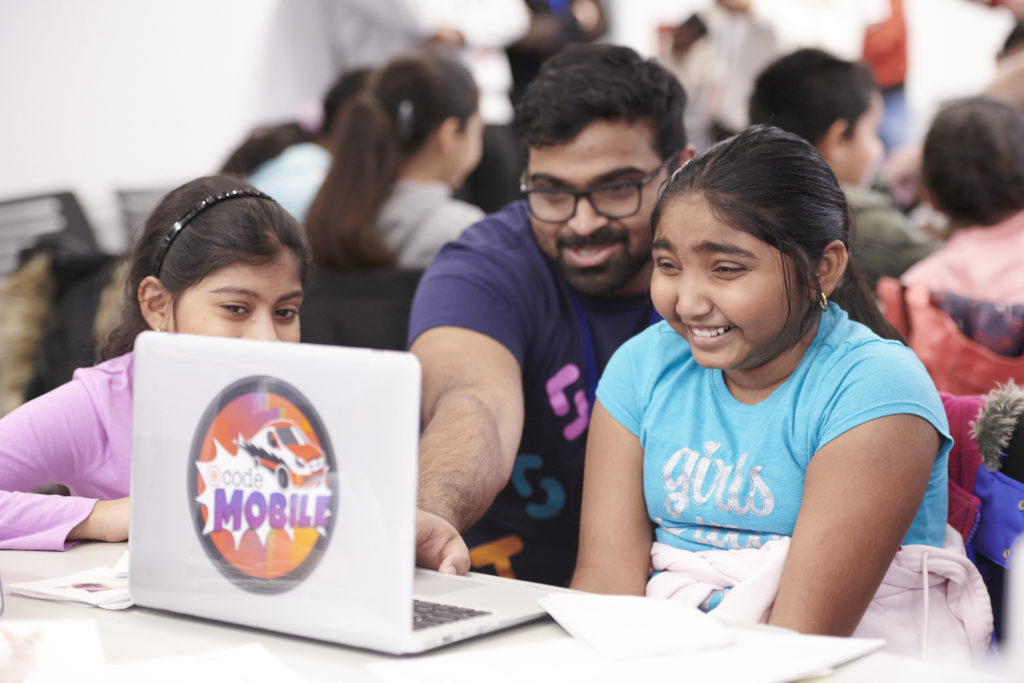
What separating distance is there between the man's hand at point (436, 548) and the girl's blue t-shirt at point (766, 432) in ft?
1.06

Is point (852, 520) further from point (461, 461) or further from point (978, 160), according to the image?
point (978, 160)

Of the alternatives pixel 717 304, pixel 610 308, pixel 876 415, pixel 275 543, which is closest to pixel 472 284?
pixel 610 308

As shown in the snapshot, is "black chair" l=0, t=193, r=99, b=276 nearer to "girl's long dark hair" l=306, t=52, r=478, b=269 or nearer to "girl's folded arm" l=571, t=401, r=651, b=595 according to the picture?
"girl's long dark hair" l=306, t=52, r=478, b=269

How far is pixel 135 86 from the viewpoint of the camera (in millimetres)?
4660

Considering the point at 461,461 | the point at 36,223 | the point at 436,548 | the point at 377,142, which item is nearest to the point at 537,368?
the point at 461,461

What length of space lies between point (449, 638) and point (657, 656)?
0.55 ft

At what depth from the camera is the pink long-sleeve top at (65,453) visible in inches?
48.0

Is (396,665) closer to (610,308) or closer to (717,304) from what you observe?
(717,304)

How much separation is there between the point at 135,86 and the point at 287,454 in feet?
13.9

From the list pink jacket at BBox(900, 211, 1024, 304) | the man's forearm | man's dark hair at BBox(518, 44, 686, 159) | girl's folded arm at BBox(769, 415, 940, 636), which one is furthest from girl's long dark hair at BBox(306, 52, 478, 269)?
girl's folded arm at BBox(769, 415, 940, 636)

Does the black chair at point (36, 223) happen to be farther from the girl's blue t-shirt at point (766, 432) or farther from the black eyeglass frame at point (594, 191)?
the girl's blue t-shirt at point (766, 432)

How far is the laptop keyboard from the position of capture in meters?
0.89

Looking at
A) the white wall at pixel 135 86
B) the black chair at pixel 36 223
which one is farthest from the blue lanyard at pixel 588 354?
the white wall at pixel 135 86

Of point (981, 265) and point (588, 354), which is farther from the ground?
point (981, 265)
